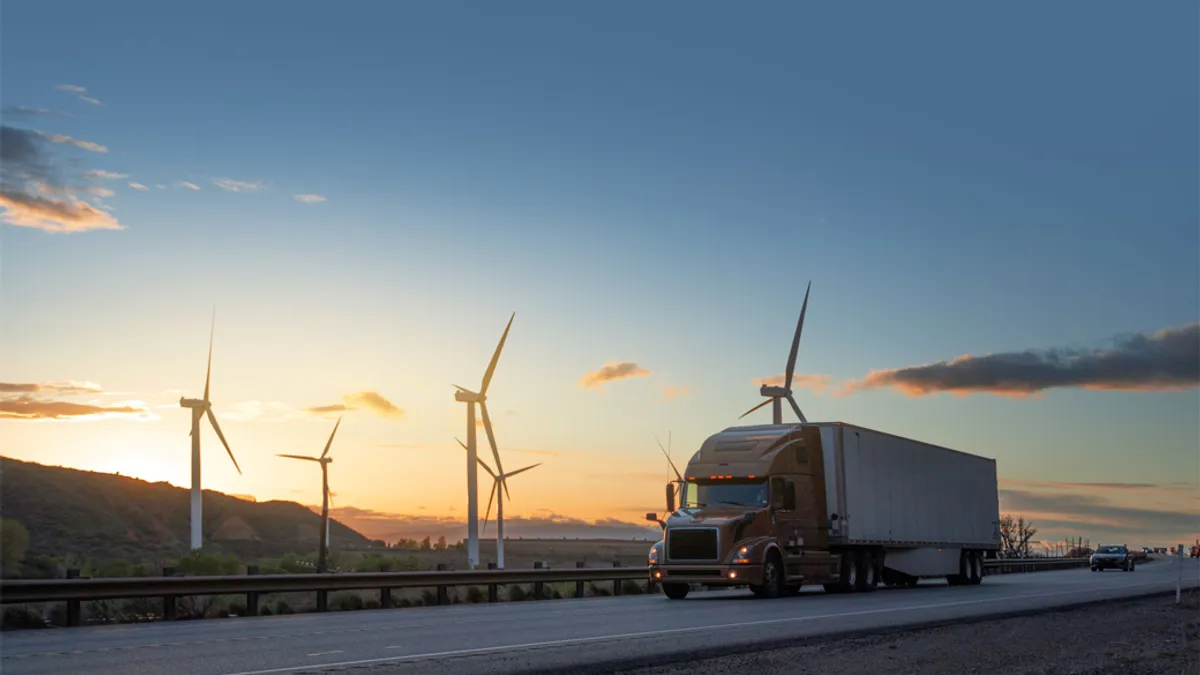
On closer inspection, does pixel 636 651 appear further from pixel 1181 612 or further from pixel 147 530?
pixel 147 530

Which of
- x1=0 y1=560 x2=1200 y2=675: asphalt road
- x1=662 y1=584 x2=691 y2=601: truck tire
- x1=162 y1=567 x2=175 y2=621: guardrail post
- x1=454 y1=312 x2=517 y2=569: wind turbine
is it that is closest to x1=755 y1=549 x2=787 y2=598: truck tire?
x1=0 y1=560 x2=1200 y2=675: asphalt road

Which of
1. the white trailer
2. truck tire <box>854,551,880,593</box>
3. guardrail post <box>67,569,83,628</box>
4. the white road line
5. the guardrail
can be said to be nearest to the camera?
the white road line

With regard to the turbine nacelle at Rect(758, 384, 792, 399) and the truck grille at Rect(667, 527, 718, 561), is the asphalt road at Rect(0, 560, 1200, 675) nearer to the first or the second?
the truck grille at Rect(667, 527, 718, 561)

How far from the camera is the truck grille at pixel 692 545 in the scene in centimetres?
2719

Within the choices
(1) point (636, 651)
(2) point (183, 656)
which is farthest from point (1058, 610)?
(2) point (183, 656)

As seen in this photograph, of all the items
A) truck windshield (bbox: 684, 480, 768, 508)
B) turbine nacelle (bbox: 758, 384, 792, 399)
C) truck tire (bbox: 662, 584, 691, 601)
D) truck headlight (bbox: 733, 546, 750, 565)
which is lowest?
truck tire (bbox: 662, 584, 691, 601)

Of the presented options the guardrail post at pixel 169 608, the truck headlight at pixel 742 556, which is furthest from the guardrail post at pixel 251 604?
the truck headlight at pixel 742 556

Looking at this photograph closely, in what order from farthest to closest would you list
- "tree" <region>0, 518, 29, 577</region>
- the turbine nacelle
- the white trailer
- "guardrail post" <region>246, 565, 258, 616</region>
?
"tree" <region>0, 518, 29, 577</region>, the turbine nacelle, the white trailer, "guardrail post" <region>246, 565, 258, 616</region>

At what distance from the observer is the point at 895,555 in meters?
33.4

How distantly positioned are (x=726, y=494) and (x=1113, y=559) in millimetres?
41669

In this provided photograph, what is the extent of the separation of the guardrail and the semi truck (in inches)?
136

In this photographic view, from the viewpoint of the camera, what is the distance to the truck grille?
2719 cm

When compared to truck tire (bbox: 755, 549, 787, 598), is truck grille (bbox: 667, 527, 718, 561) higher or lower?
higher

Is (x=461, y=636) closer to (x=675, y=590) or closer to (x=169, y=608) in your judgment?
(x=169, y=608)
